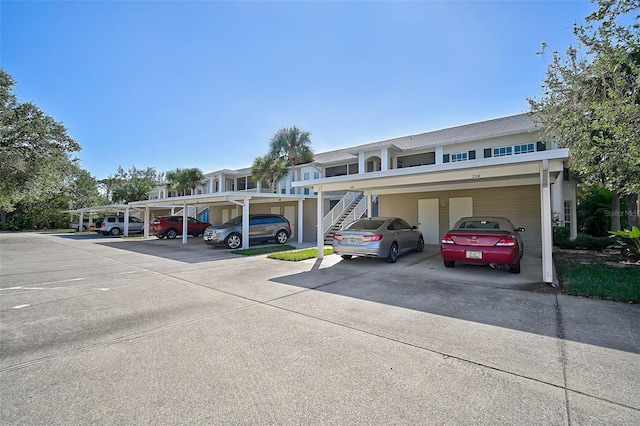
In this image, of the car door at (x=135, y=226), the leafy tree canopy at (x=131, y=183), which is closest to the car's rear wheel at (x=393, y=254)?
the car door at (x=135, y=226)

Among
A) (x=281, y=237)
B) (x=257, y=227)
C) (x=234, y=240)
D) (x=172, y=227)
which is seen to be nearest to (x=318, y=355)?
(x=234, y=240)

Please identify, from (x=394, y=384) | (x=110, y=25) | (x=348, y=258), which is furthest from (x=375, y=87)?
(x=394, y=384)

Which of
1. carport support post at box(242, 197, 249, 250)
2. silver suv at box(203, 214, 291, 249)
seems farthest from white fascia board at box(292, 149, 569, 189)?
silver suv at box(203, 214, 291, 249)

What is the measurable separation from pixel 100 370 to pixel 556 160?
344 inches

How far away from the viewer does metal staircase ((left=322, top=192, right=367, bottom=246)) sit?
15.4 m

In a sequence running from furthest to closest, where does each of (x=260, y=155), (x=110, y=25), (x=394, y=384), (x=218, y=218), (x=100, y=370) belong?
(x=218, y=218), (x=260, y=155), (x=110, y=25), (x=100, y=370), (x=394, y=384)

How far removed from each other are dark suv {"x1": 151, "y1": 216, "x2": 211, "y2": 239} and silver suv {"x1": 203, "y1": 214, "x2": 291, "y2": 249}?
252 inches

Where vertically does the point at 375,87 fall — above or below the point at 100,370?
above

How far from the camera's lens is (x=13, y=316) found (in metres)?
4.57

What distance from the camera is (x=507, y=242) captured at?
6820mm

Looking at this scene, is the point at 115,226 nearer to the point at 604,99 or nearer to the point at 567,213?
the point at 604,99

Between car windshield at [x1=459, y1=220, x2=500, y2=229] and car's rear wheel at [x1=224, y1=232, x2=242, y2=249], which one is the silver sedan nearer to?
car windshield at [x1=459, y1=220, x2=500, y2=229]

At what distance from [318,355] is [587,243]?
45.5ft

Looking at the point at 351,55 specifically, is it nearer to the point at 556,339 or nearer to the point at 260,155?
the point at 556,339
